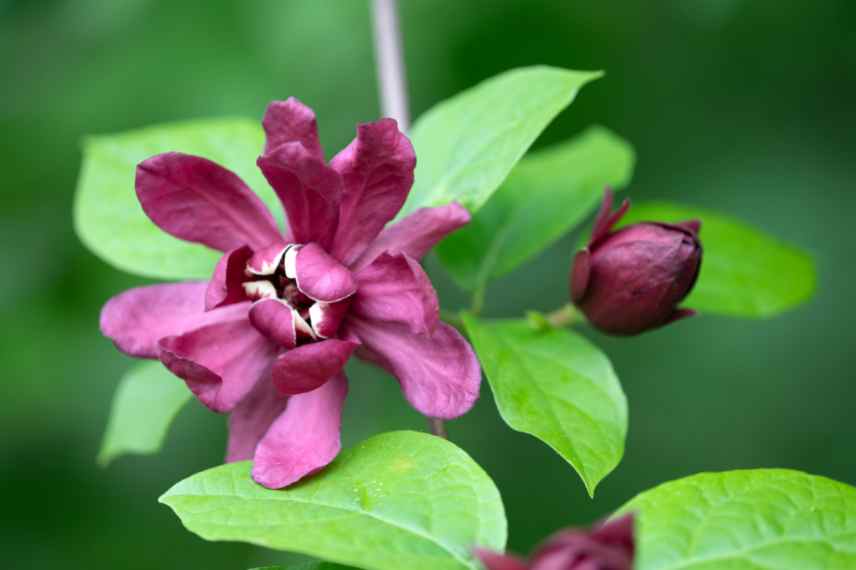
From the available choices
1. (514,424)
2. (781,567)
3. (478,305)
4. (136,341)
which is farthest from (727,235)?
(136,341)

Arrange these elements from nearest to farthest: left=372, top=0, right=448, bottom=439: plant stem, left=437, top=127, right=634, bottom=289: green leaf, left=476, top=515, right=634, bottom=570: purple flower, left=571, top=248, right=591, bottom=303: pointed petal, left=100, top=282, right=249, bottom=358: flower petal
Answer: left=476, top=515, right=634, bottom=570: purple flower
left=100, top=282, right=249, bottom=358: flower petal
left=571, top=248, right=591, bottom=303: pointed petal
left=437, top=127, right=634, bottom=289: green leaf
left=372, top=0, right=448, bottom=439: plant stem

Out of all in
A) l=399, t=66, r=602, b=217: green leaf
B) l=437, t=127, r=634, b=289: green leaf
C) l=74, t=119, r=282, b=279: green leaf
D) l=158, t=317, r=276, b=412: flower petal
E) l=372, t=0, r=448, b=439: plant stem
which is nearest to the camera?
l=158, t=317, r=276, b=412: flower petal

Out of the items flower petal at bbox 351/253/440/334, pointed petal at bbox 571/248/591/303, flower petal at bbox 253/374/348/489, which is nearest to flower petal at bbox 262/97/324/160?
flower petal at bbox 351/253/440/334

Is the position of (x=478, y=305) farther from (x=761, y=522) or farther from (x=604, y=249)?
(x=761, y=522)

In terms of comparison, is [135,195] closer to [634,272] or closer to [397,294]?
[397,294]

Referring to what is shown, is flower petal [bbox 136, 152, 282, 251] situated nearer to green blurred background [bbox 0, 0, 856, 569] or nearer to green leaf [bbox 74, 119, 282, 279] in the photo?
green leaf [bbox 74, 119, 282, 279]

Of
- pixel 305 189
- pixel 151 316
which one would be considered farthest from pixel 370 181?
pixel 151 316
